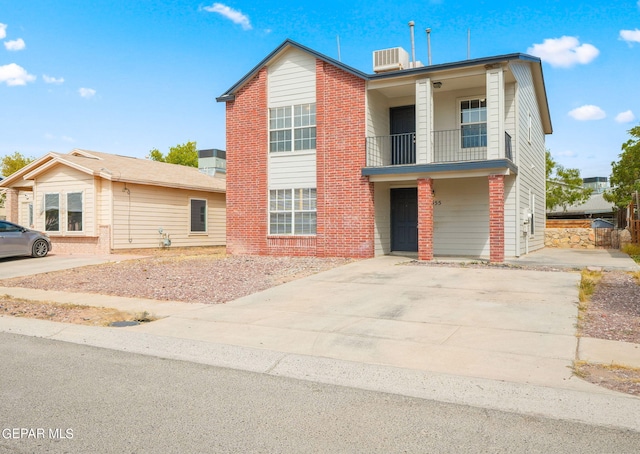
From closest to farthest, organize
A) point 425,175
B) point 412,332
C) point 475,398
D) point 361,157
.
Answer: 1. point 475,398
2. point 412,332
3. point 425,175
4. point 361,157

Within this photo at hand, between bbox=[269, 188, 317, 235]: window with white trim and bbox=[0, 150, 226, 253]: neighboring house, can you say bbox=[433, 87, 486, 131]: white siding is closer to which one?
bbox=[269, 188, 317, 235]: window with white trim

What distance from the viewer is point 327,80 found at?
692 inches

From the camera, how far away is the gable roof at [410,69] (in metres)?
15.2

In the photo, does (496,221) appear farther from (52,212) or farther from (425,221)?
(52,212)

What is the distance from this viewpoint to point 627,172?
1307 inches

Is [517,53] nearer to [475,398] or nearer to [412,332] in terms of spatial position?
[412,332]

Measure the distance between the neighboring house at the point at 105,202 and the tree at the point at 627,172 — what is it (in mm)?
25363

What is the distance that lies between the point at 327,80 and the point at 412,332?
12.1 meters

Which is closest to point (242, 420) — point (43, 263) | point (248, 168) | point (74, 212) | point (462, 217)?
point (462, 217)

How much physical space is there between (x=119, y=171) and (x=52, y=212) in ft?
11.9

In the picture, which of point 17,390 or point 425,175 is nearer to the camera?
point 17,390

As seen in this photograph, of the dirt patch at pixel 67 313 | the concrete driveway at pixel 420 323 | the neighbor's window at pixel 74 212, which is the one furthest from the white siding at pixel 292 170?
the dirt patch at pixel 67 313

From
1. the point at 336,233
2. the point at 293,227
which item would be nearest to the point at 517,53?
the point at 336,233

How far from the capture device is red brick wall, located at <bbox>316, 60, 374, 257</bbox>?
55.7ft
